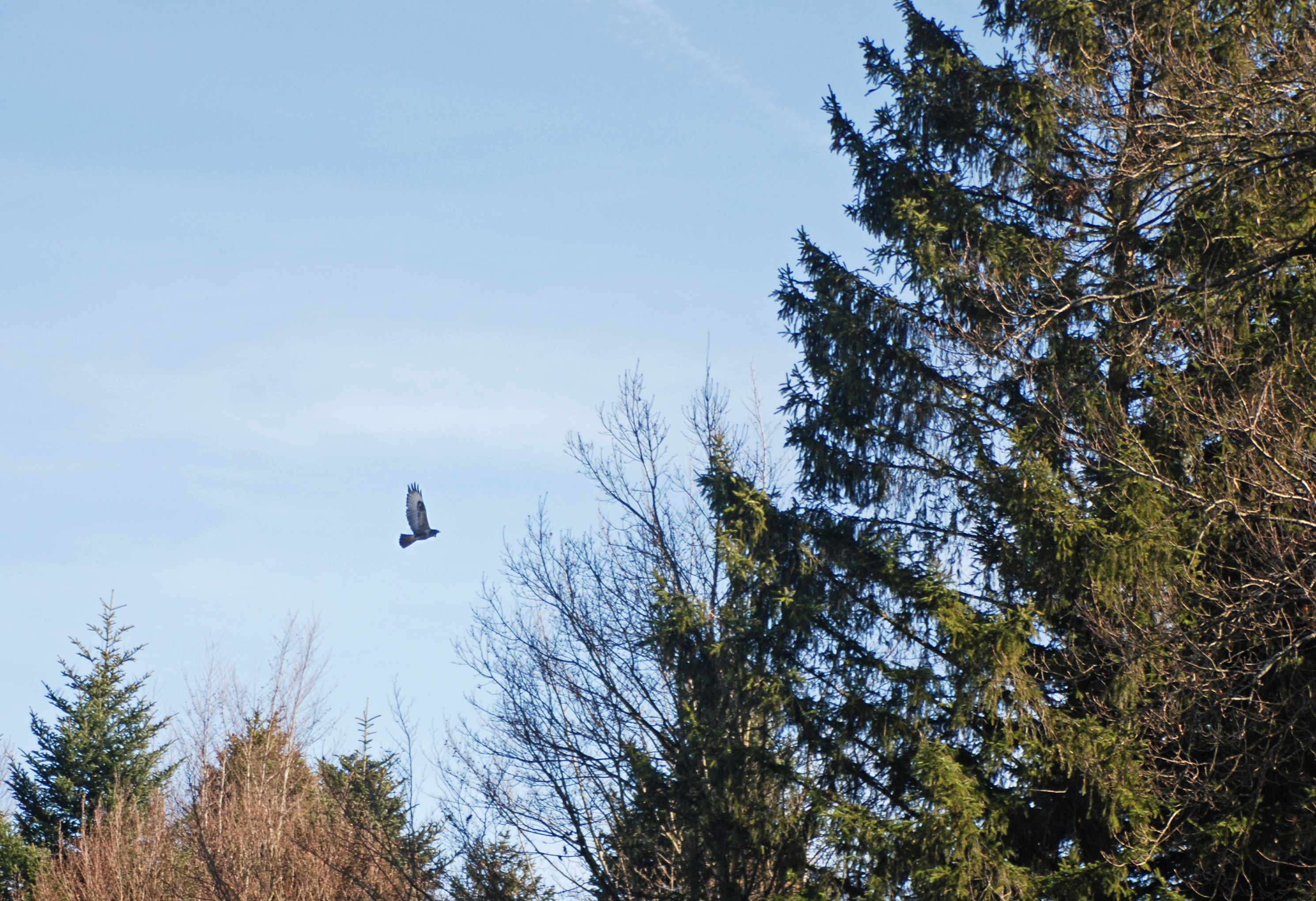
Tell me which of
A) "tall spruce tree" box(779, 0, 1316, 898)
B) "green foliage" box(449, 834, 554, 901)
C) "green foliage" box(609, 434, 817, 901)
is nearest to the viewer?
"tall spruce tree" box(779, 0, 1316, 898)

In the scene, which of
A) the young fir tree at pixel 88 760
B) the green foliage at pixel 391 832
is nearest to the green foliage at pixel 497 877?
the green foliage at pixel 391 832

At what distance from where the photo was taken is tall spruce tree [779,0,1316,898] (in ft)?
25.5

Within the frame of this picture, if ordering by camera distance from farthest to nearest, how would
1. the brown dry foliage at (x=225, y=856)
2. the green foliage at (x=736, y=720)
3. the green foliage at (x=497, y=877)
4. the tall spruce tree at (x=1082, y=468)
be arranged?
the brown dry foliage at (x=225, y=856), the green foliage at (x=497, y=877), the green foliage at (x=736, y=720), the tall spruce tree at (x=1082, y=468)

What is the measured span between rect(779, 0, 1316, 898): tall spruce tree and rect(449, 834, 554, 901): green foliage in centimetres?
571

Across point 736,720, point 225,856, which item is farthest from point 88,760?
point 736,720

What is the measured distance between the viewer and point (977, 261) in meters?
9.57

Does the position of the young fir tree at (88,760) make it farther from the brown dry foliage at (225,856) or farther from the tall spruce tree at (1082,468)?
the tall spruce tree at (1082,468)

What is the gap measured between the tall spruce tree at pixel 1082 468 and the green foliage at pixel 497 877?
571 cm

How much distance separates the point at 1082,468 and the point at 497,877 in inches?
331

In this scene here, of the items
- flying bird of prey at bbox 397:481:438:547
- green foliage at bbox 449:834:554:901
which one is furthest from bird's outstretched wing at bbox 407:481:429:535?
green foliage at bbox 449:834:554:901

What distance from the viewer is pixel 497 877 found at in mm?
13930

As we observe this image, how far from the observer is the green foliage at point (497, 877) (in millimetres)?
13734

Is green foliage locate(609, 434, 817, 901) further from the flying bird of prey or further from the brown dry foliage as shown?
the brown dry foliage

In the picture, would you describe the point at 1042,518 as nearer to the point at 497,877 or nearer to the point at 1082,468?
the point at 1082,468
